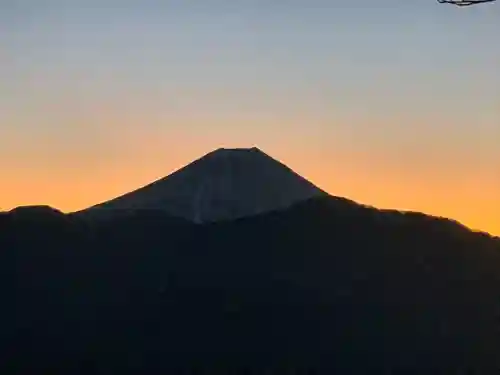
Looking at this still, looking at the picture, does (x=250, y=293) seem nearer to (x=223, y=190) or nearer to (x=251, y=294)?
(x=251, y=294)

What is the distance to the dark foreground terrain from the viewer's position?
26.5 metres

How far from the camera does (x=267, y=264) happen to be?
30.3m

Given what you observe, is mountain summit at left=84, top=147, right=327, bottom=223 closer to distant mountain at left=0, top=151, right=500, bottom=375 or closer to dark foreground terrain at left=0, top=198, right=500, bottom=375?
distant mountain at left=0, top=151, right=500, bottom=375

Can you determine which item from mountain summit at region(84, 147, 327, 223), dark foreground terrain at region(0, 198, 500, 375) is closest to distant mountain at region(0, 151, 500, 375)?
dark foreground terrain at region(0, 198, 500, 375)

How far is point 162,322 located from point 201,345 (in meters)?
1.78

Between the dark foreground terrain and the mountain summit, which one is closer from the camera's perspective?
the dark foreground terrain

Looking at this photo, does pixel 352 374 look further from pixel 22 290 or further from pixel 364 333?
pixel 22 290

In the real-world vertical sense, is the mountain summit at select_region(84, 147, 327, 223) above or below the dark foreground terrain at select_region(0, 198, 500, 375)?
above

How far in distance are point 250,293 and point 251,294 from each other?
6cm

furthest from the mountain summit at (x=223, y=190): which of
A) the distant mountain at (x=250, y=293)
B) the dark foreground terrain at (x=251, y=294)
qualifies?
the dark foreground terrain at (x=251, y=294)

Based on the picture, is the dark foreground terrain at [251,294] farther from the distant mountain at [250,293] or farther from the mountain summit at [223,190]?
the mountain summit at [223,190]

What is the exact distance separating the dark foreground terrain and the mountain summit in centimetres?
178

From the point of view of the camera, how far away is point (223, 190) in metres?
35.5

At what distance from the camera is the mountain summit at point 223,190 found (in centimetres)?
3481
